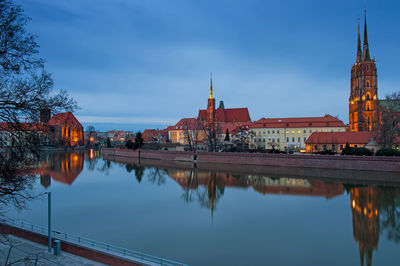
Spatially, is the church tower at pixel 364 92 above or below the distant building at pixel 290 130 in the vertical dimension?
above

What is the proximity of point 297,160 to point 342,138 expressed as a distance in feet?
40.9

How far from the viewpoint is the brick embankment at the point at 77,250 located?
891 cm

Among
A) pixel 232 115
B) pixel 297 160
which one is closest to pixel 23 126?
pixel 297 160

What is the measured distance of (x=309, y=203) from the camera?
70.6ft

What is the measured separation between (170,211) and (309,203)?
1006 centimetres

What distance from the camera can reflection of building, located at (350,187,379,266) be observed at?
518 inches

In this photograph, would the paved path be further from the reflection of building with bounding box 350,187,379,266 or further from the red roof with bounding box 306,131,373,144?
the red roof with bounding box 306,131,373,144

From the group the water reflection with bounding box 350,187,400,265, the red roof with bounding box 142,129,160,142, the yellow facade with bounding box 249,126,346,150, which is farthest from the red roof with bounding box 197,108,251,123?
the water reflection with bounding box 350,187,400,265

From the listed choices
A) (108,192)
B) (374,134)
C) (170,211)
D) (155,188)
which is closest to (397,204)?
(170,211)

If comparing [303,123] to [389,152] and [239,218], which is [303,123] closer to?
[389,152]

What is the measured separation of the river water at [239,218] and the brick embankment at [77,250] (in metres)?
1.56

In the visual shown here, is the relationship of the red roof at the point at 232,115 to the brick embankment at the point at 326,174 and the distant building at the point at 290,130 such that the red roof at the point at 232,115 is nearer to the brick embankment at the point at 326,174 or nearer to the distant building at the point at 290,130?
the distant building at the point at 290,130

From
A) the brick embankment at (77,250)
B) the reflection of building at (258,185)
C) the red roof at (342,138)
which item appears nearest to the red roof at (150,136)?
the red roof at (342,138)

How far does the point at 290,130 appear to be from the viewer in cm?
5884
